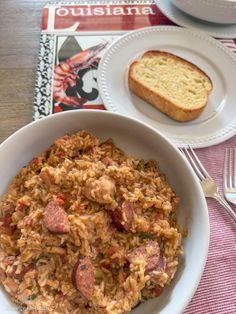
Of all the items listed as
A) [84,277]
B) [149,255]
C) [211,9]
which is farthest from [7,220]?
[211,9]

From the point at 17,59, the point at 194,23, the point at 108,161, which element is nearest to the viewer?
the point at 108,161

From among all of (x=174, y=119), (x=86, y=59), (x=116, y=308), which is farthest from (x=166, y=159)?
(x=86, y=59)

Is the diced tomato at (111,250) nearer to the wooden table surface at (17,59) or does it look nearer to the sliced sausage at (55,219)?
the sliced sausage at (55,219)

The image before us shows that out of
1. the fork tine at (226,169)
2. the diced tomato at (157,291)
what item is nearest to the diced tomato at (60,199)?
the diced tomato at (157,291)

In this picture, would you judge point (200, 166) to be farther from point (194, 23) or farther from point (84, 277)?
point (194, 23)

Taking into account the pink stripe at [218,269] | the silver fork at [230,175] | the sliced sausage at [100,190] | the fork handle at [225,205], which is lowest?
the pink stripe at [218,269]

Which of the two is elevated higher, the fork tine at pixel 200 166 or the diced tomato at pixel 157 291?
the fork tine at pixel 200 166

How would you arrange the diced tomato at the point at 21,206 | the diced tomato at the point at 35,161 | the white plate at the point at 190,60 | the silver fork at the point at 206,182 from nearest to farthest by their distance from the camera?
the diced tomato at the point at 21,206 → the diced tomato at the point at 35,161 → the silver fork at the point at 206,182 → the white plate at the point at 190,60

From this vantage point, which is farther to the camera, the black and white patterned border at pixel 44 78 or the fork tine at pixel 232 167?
the black and white patterned border at pixel 44 78
